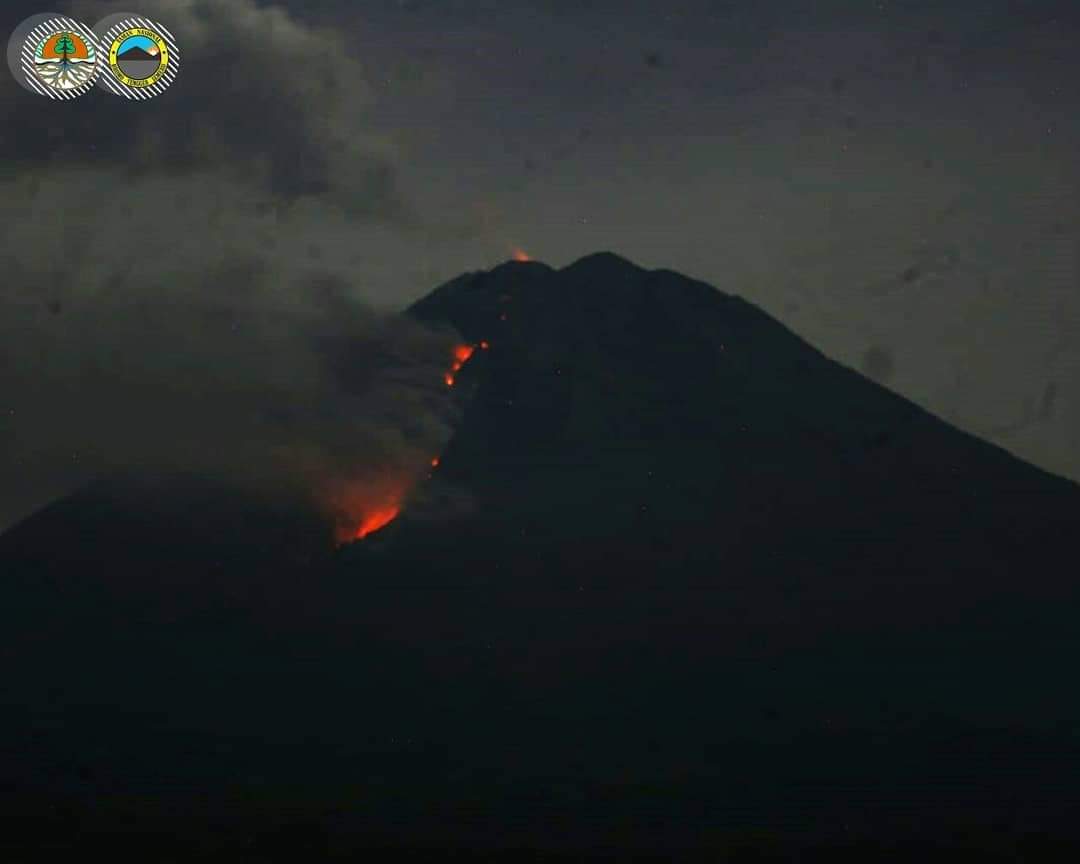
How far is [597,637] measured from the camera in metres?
39.6

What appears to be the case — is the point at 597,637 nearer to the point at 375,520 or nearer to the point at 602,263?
the point at 375,520

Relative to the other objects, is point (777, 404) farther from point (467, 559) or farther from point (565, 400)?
point (467, 559)

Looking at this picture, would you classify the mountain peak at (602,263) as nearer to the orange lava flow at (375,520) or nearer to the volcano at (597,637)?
the volcano at (597,637)

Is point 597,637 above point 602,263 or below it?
below

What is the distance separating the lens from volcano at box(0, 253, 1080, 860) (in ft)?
107

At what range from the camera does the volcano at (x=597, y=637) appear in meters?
32.5

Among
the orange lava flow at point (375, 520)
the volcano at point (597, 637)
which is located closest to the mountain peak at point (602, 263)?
the volcano at point (597, 637)

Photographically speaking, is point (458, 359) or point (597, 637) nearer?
point (597, 637)

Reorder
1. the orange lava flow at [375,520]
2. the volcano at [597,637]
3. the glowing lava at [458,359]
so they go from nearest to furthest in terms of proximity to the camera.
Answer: the volcano at [597,637]
the orange lava flow at [375,520]
the glowing lava at [458,359]

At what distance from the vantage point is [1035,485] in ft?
167

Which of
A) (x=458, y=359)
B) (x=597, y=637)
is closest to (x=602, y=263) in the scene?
(x=458, y=359)

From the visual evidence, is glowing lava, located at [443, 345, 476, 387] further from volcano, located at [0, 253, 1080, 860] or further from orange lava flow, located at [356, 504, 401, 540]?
orange lava flow, located at [356, 504, 401, 540]

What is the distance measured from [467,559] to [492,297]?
14606 mm

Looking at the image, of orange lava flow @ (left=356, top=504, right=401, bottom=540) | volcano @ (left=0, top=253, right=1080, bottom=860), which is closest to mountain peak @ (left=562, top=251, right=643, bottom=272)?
volcano @ (left=0, top=253, right=1080, bottom=860)
